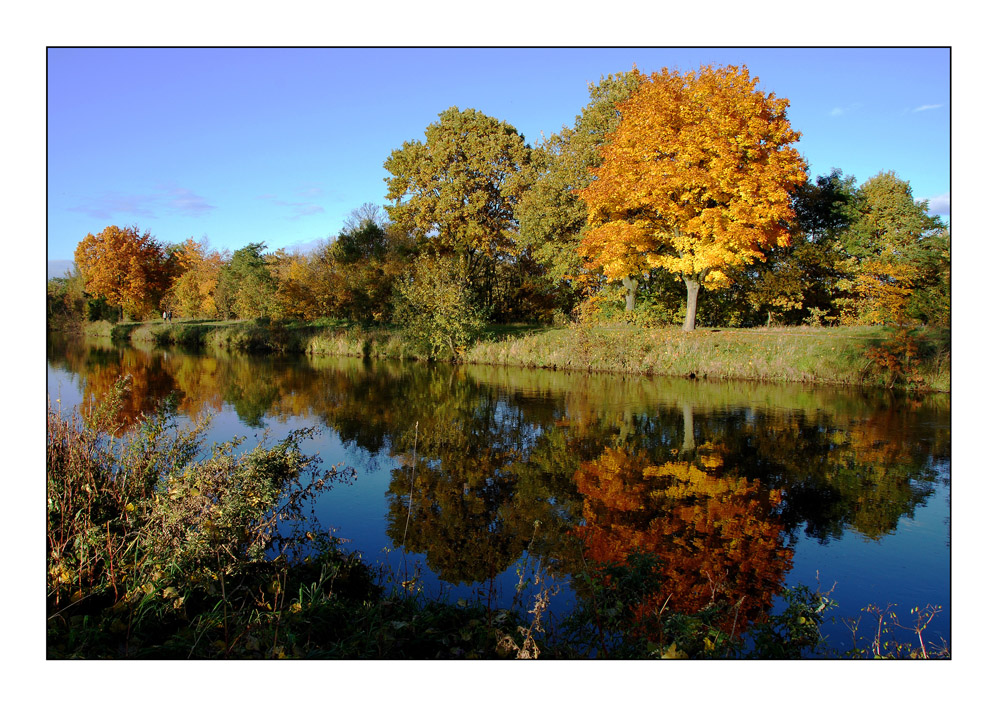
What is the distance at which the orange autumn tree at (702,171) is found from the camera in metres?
19.4

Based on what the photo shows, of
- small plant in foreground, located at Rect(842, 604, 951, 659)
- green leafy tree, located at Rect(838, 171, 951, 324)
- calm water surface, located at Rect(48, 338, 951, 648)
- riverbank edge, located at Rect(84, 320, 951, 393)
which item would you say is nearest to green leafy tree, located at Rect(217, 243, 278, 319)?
riverbank edge, located at Rect(84, 320, 951, 393)

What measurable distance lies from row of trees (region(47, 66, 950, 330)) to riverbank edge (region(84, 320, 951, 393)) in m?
1.11

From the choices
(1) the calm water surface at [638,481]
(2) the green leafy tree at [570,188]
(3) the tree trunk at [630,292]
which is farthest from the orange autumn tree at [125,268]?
(3) the tree trunk at [630,292]

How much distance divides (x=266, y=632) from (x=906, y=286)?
20.4m

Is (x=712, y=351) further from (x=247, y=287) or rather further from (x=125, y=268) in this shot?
(x=247, y=287)

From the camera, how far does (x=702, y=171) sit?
19.6 m

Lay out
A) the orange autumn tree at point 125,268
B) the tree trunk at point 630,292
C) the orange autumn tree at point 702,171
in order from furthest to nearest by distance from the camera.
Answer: the orange autumn tree at point 125,268, the tree trunk at point 630,292, the orange autumn tree at point 702,171

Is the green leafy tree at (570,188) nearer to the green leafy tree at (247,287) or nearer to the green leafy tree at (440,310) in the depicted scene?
the green leafy tree at (440,310)

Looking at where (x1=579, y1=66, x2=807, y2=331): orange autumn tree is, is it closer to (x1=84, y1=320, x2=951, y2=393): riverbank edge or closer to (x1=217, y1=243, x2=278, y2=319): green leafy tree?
(x1=84, y1=320, x2=951, y2=393): riverbank edge

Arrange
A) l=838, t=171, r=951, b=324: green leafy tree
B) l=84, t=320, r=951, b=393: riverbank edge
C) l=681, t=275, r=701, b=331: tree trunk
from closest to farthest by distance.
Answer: l=84, t=320, r=951, b=393: riverbank edge → l=838, t=171, r=951, b=324: green leafy tree → l=681, t=275, r=701, b=331: tree trunk

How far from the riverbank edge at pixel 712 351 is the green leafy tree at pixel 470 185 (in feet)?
17.3

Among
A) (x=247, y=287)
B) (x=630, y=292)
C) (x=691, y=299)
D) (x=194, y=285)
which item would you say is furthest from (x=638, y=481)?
(x=194, y=285)

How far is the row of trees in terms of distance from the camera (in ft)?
64.4
